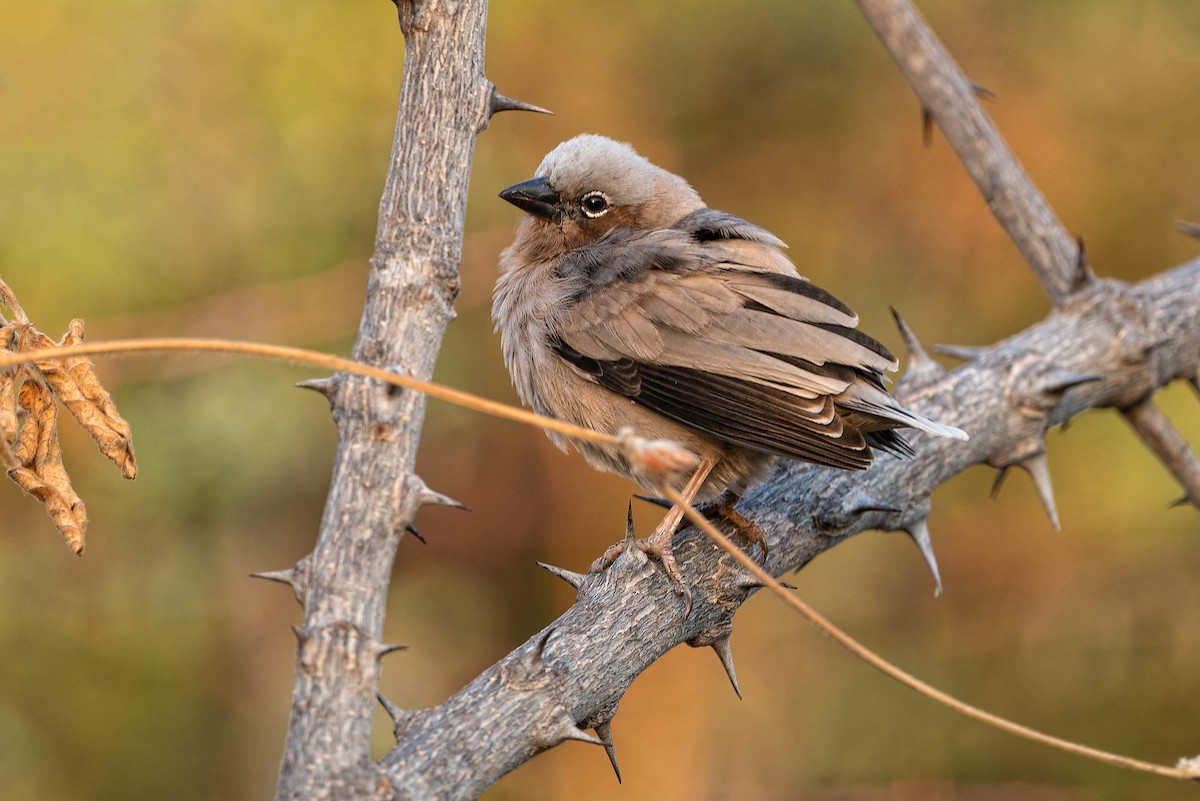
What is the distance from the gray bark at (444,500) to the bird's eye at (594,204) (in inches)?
50.6

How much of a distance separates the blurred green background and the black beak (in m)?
1.41

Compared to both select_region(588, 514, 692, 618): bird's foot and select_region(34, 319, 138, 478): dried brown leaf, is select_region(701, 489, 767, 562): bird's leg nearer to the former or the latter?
select_region(588, 514, 692, 618): bird's foot

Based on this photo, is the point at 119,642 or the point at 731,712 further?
the point at 731,712

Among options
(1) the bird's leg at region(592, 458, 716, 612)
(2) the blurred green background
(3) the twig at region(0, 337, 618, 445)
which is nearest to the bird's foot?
(1) the bird's leg at region(592, 458, 716, 612)

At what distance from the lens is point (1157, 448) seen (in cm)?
461

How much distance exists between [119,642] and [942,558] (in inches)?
159

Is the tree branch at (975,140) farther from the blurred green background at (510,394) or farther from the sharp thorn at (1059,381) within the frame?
the blurred green background at (510,394)

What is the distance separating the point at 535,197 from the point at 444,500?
2.37 meters

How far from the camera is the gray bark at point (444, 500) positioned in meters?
2.29

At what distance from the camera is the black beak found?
455 cm

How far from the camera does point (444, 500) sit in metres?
2.41

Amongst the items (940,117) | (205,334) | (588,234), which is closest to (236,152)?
(205,334)

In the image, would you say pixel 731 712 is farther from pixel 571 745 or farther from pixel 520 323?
pixel 520 323

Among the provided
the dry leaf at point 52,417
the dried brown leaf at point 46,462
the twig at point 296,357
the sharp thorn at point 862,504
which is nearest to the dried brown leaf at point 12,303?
the dry leaf at point 52,417
